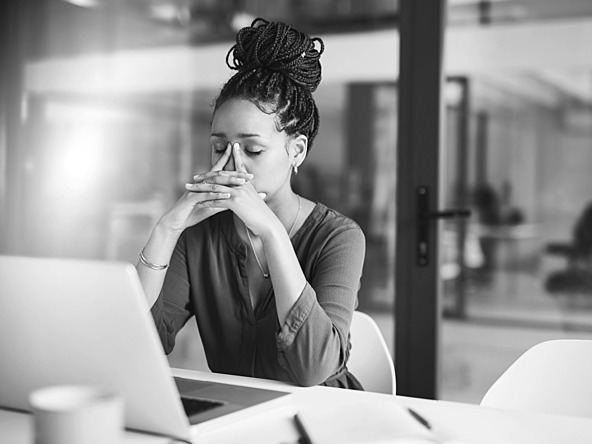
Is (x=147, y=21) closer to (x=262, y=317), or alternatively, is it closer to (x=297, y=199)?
(x=297, y=199)

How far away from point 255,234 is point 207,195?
13 cm

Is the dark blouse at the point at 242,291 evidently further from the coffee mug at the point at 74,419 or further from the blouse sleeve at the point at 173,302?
the coffee mug at the point at 74,419

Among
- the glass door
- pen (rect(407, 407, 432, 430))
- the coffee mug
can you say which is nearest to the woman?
pen (rect(407, 407, 432, 430))

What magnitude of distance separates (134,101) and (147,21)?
366mm

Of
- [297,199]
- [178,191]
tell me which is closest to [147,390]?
[297,199]

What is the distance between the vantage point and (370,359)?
183 centimetres

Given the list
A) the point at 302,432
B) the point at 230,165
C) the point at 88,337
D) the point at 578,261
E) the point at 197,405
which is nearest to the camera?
the point at 88,337

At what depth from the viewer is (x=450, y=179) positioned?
268cm

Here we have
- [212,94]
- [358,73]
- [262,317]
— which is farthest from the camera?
[212,94]

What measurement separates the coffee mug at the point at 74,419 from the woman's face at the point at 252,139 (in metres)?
0.96

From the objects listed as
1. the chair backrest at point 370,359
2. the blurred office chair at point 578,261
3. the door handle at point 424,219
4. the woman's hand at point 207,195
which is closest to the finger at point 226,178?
the woman's hand at point 207,195

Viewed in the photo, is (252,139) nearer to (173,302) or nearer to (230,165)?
(230,165)

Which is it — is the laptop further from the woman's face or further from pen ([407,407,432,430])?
the woman's face

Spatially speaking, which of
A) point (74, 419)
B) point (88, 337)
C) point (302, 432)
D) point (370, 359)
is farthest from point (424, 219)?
point (74, 419)
